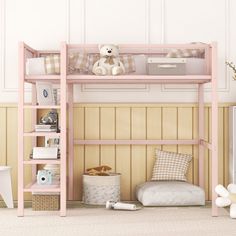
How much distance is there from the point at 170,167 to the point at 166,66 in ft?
3.35

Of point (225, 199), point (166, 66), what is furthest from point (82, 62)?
point (225, 199)

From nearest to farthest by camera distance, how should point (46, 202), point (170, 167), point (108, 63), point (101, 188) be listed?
point (108, 63)
point (46, 202)
point (101, 188)
point (170, 167)

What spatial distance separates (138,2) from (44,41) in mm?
922

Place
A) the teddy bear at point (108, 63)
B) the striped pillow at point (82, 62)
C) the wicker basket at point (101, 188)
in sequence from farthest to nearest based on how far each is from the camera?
the wicker basket at point (101, 188) < the striped pillow at point (82, 62) < the teddy bear at point (108, 63)

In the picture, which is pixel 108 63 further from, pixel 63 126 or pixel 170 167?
pixel 170 167

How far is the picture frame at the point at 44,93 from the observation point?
179 inches

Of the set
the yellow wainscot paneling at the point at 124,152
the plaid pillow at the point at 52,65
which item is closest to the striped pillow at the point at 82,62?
the plaid pillow at the point at 52,65

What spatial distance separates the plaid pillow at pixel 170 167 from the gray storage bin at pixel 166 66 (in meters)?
0.91

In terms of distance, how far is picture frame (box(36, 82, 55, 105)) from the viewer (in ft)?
14.9

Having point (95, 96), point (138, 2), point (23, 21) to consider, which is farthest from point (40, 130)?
point (138, 2)

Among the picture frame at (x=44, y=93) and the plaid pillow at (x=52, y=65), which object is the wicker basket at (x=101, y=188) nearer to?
the picture frame at (x=44, y=93)

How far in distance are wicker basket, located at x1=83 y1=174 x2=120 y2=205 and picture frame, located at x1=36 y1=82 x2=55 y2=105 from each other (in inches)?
28.4

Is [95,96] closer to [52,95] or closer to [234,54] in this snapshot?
[52,95]

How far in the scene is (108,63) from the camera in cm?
440
